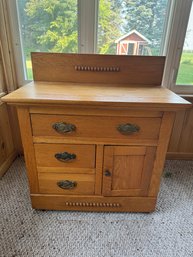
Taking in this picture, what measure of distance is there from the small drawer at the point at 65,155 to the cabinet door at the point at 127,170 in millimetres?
100

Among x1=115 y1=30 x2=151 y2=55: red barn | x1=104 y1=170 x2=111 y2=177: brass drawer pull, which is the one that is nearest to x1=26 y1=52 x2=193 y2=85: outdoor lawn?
x1=115 y1=30 x2=151 y2=55: red barn

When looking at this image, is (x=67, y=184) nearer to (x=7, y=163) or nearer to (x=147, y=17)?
(x=7, y=163)

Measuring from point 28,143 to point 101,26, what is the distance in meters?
1.07

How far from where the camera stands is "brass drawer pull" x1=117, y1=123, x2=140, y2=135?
37.5 inches

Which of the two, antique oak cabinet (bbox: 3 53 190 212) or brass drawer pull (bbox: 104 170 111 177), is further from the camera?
brass drawer pull (bbox: 104 170 111 177)

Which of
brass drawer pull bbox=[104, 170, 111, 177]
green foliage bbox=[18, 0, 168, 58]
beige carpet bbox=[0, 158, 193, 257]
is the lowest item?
beige carpet bbox=[0, 158, 193, 257]

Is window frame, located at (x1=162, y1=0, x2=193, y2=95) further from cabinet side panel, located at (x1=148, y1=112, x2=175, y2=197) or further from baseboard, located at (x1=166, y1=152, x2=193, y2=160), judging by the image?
cabinet side panel, located at (x1=148, y1=112, x2=175, y2=197)

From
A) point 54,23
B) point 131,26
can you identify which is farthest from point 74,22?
point 131,26

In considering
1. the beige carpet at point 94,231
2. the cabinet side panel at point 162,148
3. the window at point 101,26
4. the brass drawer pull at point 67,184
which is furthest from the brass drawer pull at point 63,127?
the window at point 101,26

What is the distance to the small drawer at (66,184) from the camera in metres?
1.10

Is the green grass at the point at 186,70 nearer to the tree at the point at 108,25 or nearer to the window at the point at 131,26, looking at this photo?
the window at the point at 131,26

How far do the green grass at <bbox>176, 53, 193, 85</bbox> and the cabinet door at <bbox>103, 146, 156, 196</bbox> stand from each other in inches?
35.0

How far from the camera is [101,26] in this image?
1.41m

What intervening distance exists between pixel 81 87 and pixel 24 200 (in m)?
0.91
